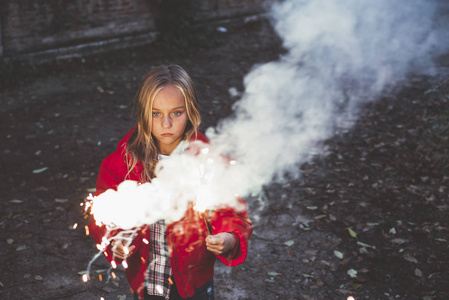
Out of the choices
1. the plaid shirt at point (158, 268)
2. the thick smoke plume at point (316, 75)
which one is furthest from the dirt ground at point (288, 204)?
the plaid shirt at point (158, 268)

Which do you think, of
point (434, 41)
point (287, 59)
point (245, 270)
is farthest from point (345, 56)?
point (245, 270)

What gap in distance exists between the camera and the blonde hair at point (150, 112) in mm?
2590

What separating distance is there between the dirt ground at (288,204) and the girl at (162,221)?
1206 mm

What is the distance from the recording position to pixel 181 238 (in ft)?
8.52

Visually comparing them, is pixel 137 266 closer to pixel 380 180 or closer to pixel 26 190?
pixel 26 190

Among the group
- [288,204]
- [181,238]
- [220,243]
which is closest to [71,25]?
[288,204]

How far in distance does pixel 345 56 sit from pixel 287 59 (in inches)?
83.7

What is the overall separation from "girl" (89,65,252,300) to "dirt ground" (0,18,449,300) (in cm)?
121

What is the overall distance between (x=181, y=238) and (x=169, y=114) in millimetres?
800

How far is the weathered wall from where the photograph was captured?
32.8ft

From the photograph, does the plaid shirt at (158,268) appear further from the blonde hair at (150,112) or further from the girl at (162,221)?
the blonde hair at (150,112)

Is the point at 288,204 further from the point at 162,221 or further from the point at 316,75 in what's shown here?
the point at 316,75

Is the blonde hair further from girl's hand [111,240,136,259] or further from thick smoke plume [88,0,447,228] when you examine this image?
girl's hand [111,240,136,259]

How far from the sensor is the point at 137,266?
2.70 metres
